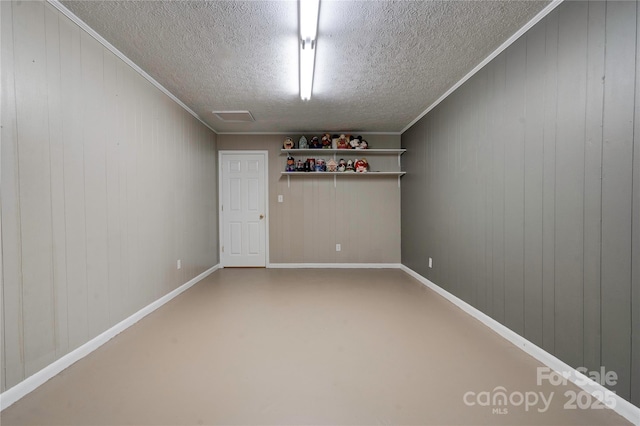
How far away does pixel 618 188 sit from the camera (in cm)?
139

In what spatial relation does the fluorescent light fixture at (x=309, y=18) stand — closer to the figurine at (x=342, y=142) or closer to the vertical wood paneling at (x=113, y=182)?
the vertical wood paneling at (x=113, y=182)

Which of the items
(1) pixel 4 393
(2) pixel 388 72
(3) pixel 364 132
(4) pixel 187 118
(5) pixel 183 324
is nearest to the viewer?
(1) pixel 4 393

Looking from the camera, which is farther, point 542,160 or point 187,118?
point 187,118

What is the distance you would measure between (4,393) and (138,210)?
155 centimetres

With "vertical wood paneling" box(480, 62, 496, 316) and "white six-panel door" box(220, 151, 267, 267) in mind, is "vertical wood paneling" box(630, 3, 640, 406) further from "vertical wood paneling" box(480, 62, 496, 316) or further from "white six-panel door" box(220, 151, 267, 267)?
"white six-panel door" box(220, 151, 267, 267)

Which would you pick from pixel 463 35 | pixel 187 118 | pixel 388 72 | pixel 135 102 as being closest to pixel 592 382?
pixel 463 35

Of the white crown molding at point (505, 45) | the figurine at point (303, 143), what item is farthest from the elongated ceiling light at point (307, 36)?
the figurine at point (303, 143)

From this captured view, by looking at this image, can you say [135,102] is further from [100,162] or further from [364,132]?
[364,132]

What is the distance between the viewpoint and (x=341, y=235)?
4.94 m

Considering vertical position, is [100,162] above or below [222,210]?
above

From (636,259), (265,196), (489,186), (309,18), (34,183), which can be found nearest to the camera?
(636,259)

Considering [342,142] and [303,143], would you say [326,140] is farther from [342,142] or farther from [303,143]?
[303,143]

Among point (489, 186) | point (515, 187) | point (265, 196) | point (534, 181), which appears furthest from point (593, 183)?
point (265, 196)

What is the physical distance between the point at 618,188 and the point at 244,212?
4.58 metres
